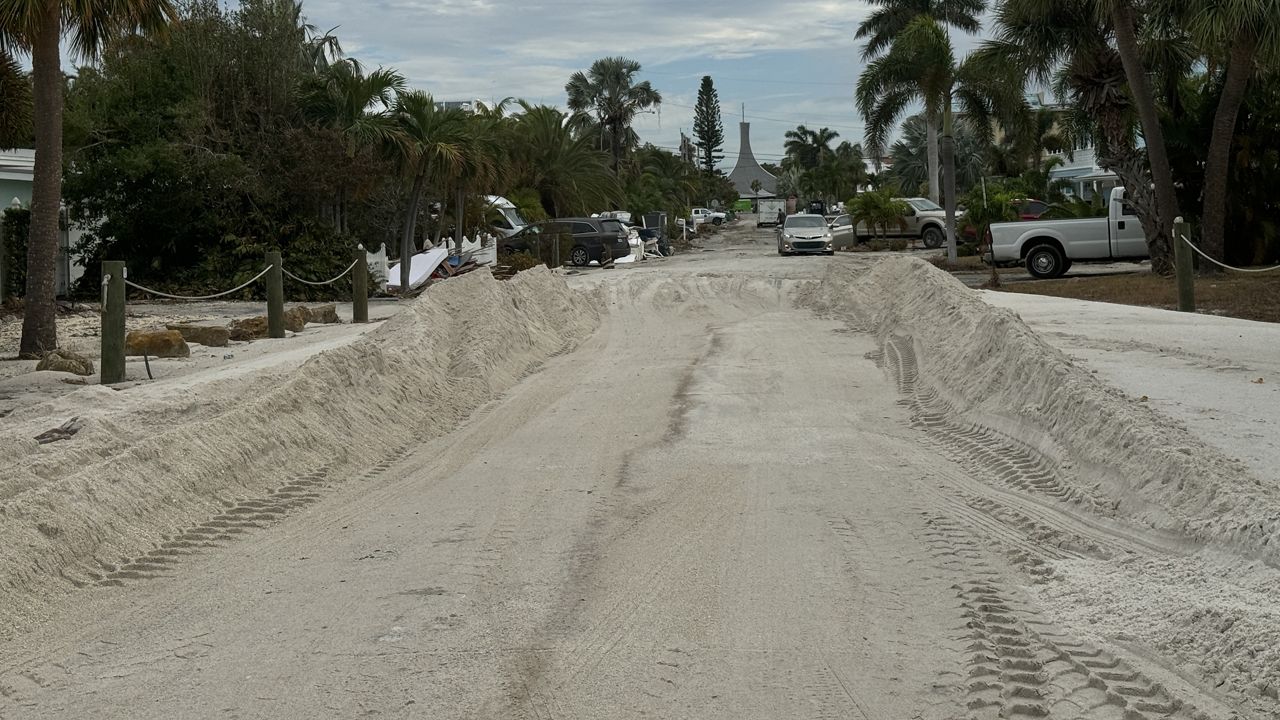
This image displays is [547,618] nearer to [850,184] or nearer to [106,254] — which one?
[106,254]

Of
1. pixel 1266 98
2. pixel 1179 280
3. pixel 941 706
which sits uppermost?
pixel 1266 98

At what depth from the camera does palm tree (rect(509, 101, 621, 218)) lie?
2266 inches

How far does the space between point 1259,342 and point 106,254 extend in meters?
23.5

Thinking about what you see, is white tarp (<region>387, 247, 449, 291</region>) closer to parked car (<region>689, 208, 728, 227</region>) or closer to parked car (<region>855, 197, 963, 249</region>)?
parked car (<region>855, 197, 963, 249</region>)

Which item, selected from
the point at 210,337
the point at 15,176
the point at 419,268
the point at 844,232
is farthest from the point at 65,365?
the point at 844,232

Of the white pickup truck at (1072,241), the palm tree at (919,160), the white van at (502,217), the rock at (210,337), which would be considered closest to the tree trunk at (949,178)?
the white pickup truck at (1072,241)

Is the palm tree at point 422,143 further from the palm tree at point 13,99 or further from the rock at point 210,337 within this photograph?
the rock at point 210,337

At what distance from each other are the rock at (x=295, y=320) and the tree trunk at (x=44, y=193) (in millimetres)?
4013

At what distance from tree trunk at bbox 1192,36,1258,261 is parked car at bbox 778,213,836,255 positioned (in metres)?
16.9

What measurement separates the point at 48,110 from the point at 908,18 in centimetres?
4164

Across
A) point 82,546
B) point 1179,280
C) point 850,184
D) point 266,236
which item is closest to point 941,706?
point 82,546

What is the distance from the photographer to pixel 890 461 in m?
8.68

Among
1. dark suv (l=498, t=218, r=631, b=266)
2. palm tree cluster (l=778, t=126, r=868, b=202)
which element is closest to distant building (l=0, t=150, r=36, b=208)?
dark suv (l=498, t=218, r=631, b=266)

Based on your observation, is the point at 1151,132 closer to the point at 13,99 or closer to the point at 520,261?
the point at 520,261
